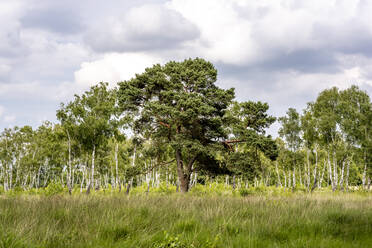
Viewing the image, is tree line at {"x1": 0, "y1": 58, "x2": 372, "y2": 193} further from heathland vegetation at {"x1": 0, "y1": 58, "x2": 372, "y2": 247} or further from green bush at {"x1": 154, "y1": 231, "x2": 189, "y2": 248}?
green bush at {"x1": 154, "y1": 231, "x2": 189, "y2": 248}

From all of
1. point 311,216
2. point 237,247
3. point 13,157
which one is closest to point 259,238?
point 237,247

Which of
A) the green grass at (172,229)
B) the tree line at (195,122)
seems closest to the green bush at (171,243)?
the green grass at (172,229)

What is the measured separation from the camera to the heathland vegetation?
5.00 meters

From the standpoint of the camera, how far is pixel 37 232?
4441 millimetres

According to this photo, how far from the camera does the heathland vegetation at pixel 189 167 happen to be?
16.4 ft

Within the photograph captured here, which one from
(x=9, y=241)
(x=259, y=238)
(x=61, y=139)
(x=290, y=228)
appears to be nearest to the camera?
(x=9, y=241)

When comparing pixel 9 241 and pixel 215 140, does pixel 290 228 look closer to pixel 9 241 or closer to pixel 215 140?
pixel 9 241

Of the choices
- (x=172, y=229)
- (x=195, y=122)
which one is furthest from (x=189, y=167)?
(x=172, y=229)

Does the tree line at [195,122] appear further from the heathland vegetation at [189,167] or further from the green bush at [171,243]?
the green bush at [171,243]

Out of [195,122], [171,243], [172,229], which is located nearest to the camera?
[171,243]

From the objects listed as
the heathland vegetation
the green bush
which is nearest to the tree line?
the heathland vegetation

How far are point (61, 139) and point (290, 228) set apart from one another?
31976 mm

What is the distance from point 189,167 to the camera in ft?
79.6

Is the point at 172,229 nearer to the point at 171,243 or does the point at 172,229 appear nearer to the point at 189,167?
the point at 171,243
